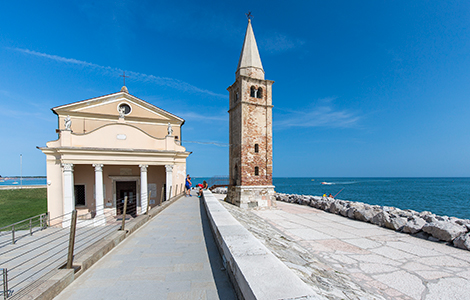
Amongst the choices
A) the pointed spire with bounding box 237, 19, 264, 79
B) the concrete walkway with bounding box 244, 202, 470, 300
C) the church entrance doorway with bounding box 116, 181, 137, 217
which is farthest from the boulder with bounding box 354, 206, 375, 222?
the church entrance doorway with bounding box 116, 181, 137, 217

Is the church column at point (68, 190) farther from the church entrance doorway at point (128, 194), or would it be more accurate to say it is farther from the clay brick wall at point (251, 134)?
the clay brick wall at point (251, 134)

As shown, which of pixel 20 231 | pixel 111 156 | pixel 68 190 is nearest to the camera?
pixel 20 231

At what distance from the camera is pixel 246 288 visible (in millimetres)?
2332

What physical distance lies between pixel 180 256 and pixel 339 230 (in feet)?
30.2

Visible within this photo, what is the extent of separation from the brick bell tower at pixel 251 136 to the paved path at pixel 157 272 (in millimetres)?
13076

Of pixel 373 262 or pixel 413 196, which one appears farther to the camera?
pixel 413 196

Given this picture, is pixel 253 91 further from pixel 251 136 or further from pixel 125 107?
pixel 125 107

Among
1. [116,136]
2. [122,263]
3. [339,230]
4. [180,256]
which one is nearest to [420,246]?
[339,230]

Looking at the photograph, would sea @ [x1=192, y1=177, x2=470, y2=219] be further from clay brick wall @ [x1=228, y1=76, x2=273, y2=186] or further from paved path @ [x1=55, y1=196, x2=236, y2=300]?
paved path @ [x1=55, y1=196, x2=236, y2=300]

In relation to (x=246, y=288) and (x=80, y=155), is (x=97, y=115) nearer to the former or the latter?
(x=80, y=155)

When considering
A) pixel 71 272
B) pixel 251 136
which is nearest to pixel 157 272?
pixel 71 272

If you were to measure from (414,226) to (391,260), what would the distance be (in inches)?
153

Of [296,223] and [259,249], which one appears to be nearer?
[259,249]

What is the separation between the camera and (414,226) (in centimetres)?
984
